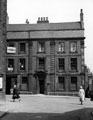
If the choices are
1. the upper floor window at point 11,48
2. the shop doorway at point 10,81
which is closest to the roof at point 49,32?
the upper floor window at point 11,48

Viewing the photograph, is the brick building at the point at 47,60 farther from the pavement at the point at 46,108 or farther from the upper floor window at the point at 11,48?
the pavement at the point at 46,108

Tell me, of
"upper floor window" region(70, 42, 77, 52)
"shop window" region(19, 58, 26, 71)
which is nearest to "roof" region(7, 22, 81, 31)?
"upper floor window" region(70, 42, 77, 52)

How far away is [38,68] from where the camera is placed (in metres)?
42.1

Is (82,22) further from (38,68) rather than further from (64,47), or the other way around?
(38,68)

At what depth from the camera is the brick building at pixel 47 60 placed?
136 ft

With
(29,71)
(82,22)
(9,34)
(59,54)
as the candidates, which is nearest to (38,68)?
(29,71)

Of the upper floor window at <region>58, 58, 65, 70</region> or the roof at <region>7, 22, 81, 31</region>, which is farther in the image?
the roof at <region>7, 22, 81, 31</region>

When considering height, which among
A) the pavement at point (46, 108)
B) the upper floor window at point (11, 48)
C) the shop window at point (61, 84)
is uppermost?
the upper floor window at point (11, 48)

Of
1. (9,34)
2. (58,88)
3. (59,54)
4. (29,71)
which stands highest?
(9,34)

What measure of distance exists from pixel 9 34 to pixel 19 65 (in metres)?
5.54

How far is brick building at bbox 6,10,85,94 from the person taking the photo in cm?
4138

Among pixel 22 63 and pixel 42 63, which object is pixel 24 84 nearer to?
pixel 22 63

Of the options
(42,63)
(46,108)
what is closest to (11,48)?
(42,63)

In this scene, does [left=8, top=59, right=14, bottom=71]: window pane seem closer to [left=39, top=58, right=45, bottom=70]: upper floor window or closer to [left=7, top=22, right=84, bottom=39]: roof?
[left=7, top=22, right=84, bottom=39]: roof
